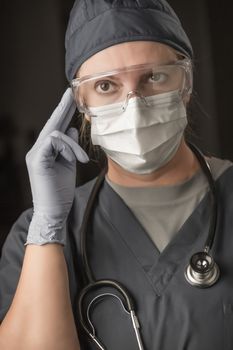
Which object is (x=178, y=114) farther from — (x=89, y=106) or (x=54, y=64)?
(x=54, y=64)

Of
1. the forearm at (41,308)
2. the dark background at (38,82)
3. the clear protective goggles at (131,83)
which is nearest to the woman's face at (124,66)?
the clear protective goggles at (131,83)

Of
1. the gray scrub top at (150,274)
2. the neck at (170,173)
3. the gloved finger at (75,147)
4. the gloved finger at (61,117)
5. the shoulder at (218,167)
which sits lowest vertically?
the gray scrub top at (150,274)

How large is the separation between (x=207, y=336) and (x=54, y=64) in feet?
3.21

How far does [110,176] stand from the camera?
3.71ft

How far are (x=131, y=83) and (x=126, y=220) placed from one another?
289mm

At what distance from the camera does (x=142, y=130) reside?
958 mm

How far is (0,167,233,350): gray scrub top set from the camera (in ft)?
3.02

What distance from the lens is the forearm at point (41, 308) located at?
925 millimetres

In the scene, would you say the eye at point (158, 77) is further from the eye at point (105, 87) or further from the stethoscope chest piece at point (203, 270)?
the stethoscope chest piece at point (203, 270)

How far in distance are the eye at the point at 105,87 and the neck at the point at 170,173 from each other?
167 millimetres

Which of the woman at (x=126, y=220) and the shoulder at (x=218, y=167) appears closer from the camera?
the woman at (x=126, y=220)

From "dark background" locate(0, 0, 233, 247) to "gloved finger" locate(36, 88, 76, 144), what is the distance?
0.50 meters

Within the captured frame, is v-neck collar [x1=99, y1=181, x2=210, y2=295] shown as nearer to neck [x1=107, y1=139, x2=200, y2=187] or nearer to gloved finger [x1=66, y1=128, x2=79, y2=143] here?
neck [x1=107, y1=139, x2=200, y2=187]

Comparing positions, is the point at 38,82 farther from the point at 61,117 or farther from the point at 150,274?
the point at 150,274
